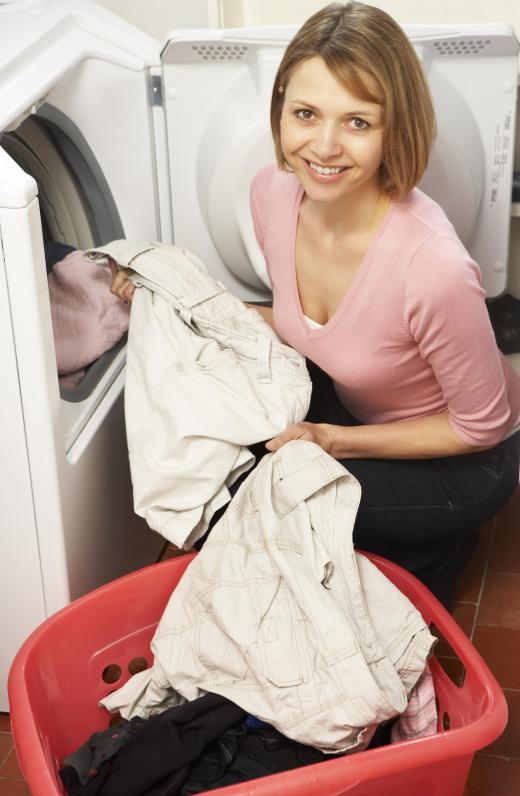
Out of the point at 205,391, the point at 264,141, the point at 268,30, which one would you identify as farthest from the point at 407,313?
the point at 268,30

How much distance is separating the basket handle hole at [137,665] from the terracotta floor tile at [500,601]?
637 mm

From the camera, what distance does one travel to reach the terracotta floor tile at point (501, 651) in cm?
166

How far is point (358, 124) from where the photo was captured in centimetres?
136

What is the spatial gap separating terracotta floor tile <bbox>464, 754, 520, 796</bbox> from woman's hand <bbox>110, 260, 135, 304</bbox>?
96cm

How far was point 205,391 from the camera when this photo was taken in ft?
4.86

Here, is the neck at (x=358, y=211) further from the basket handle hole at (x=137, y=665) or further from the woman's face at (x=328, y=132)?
the basket handle hole at (x=137, y=665)

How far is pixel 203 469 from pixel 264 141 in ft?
2.35

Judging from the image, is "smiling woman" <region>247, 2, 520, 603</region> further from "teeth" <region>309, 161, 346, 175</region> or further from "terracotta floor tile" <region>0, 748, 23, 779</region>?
"terracotta floor tile" <region>0, 748, 23, 779</region>

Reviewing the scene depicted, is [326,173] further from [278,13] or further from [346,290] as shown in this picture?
[278,13]

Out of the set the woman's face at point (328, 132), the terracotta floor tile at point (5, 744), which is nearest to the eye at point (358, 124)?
the woman's face at point (328, 132)

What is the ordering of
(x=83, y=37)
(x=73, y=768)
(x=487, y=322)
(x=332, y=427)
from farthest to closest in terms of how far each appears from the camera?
(x=83, y=37), (x=332, y=427), (x=487, y=322), (x=73, y=768)

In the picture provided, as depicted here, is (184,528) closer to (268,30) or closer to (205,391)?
(205,391)

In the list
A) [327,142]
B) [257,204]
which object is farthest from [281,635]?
[257,204]

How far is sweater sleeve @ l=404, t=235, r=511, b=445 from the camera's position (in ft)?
4.43
